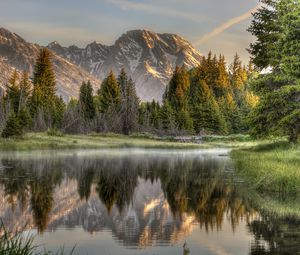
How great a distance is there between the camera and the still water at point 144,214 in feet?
40.1

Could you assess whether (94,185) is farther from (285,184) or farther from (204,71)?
(204,71)

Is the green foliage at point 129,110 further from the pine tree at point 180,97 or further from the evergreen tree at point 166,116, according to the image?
the pine tree at point 180,97

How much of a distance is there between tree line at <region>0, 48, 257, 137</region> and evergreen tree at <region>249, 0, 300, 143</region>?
121ft

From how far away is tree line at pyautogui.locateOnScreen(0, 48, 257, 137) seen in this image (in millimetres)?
83812

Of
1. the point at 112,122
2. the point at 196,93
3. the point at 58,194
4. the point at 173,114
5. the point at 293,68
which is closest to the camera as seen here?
the point at 58,194

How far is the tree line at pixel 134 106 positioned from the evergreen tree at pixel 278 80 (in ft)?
121

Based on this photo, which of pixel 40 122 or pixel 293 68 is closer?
pixel 293 68

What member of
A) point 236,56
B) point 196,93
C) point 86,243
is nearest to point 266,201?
point 86,243

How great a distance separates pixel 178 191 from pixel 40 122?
2061 inches

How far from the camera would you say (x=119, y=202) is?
19.4 meters

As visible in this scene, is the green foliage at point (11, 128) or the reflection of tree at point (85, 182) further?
the green foliage at point (11, 128)

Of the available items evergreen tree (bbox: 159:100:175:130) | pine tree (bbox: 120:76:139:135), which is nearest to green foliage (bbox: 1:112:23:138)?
pine tree (bbox: 120:76:139:135)

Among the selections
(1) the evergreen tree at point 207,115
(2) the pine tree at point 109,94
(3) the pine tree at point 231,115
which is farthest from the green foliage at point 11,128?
(3) the pine tree at point 231,115

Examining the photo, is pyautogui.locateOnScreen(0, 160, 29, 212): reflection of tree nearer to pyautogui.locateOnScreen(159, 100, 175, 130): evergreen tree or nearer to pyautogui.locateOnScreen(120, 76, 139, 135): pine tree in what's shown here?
pyautogui.locateOnScreen(120, 76, 139, 135): pine tree
